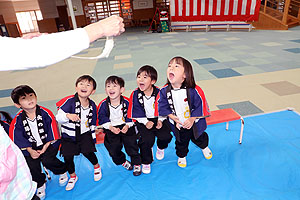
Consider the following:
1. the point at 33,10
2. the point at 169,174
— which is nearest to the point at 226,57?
the point at 169,174

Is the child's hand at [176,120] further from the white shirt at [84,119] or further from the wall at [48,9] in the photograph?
the wall at [48,9]

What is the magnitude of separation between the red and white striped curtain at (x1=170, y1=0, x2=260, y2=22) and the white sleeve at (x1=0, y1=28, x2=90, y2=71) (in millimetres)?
12635

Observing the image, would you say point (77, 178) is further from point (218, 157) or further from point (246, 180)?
point (246, 180)

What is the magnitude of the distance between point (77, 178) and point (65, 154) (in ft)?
1.63

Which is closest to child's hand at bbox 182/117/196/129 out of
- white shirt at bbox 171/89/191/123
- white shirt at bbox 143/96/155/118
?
white shirt at bbox 171/89/191/123

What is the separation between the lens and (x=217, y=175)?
242 centimetres

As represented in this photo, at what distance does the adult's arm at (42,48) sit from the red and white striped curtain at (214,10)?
12586 millimetres

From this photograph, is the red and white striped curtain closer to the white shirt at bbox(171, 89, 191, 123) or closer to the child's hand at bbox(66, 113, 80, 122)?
the white shirt at bbox(171, 89, 191, 123)

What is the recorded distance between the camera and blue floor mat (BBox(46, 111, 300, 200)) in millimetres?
2217

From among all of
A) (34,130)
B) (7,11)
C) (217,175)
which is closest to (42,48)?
(34,130)

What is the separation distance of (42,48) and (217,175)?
234 centimetres

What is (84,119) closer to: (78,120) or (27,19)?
(78,120)

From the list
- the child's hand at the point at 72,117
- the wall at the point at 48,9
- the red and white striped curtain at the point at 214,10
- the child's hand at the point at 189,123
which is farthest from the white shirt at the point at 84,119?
the wall at the point at 48,9

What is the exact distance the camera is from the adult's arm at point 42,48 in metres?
0.84
